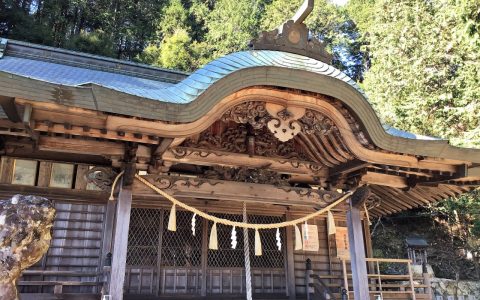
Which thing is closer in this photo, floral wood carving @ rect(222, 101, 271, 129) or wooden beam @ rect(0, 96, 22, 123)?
wooden beam @ rect(0, 96, 22, 123)

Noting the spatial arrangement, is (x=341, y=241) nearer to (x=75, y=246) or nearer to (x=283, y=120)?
(x=283, y=120)

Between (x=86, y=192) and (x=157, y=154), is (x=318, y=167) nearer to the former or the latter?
(x=157, y=154)

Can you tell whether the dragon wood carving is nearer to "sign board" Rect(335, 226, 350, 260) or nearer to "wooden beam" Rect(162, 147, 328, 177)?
"wooden beam" Rect(162, 147, 328, 177)

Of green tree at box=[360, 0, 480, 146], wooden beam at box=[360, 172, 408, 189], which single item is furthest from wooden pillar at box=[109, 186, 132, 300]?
green tree at box=[360, 0, 480, 146]

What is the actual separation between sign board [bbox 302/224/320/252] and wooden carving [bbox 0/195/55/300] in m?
6.07

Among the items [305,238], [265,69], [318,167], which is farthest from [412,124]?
[265,69]

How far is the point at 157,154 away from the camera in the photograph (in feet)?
17.6

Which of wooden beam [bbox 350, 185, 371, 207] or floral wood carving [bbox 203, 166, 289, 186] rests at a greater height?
floral wood carving [bbox 203, 166, 289, 186]

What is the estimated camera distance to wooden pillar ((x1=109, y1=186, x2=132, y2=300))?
4.88 m

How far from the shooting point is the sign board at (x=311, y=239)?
8.66 m

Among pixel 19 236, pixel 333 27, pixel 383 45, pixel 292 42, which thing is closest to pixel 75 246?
pixel 19 236

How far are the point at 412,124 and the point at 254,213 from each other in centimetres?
1072

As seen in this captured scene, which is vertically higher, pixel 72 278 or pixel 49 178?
pixel 49 178

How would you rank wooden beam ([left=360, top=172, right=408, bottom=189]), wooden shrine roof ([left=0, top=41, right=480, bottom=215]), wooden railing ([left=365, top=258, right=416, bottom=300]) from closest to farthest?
1. wooden shrine roof ([left=0, top=41, right=480, bottom=215])
2. wooden beam ([left=360, top=172, right=408, bottom=189])
3. wooden railing ([left=365, top=258, right=416, bottom=300])
